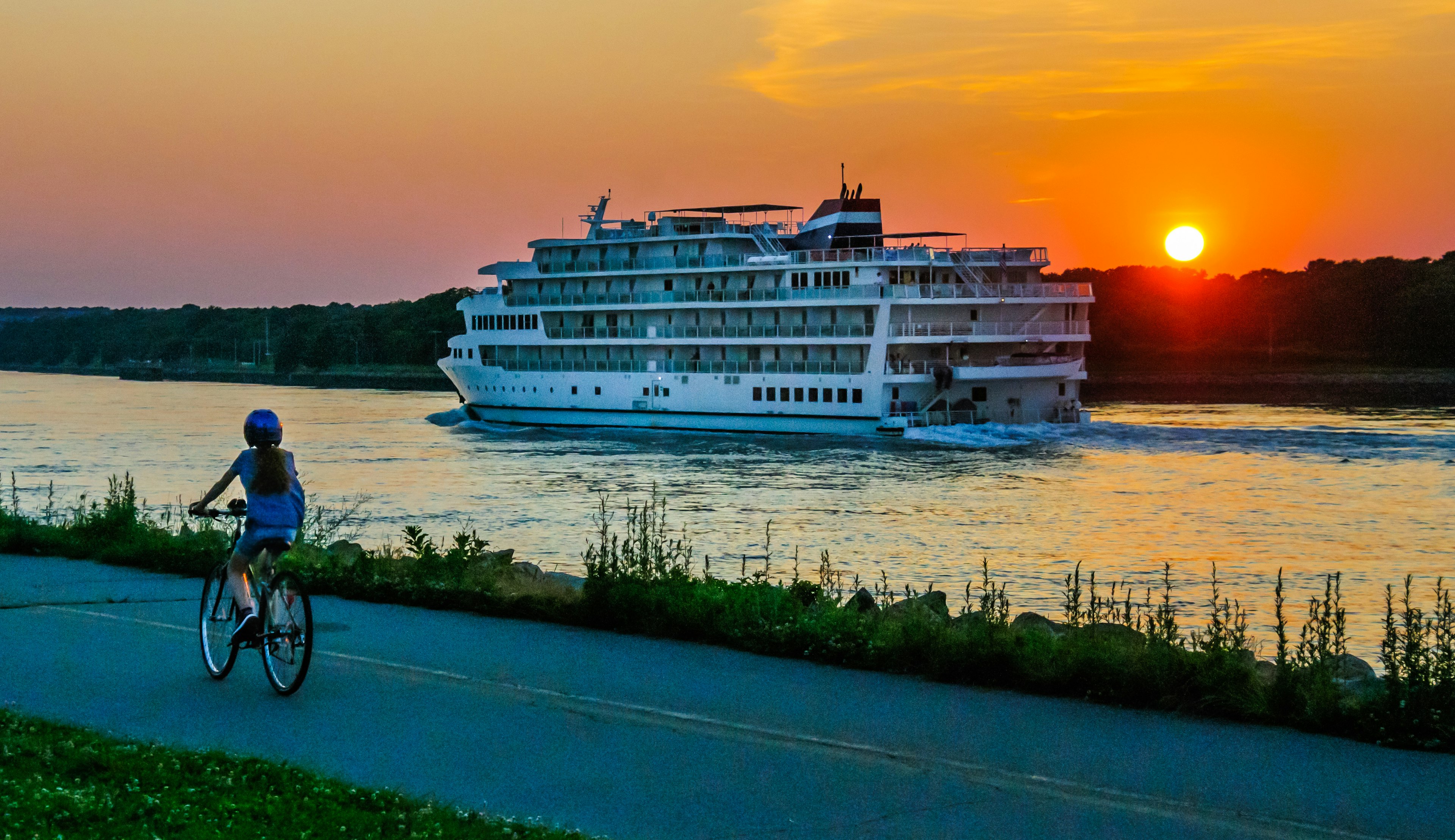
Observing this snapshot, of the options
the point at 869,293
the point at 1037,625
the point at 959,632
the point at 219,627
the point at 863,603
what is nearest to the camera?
the point at 219,627

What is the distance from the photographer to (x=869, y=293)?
5044 cm

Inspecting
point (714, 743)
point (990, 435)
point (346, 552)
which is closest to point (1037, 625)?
point (714, 743)

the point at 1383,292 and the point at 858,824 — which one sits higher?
the point at 1383,292

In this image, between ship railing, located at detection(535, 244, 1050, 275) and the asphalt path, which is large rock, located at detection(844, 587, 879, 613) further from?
ship railing, located at detection(535, 244, 1050, 275)

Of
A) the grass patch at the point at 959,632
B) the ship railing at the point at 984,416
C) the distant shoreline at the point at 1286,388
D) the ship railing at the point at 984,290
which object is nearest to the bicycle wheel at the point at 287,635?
the grass patch at the point at 959,632

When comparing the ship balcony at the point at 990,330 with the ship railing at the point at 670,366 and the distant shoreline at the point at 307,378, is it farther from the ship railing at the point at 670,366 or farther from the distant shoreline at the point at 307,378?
the distant shoreline at the point at 307,378

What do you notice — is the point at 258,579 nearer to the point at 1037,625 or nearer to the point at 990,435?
the point at 1037,625

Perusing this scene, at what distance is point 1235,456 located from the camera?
42.6m

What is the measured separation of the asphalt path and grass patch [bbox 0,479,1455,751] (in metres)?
0.21

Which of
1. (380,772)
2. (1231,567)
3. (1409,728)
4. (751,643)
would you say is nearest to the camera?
(380,772)

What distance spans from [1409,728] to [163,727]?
6374mm

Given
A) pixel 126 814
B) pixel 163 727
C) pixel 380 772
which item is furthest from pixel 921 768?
pixel 163 727

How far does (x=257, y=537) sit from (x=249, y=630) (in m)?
0.55

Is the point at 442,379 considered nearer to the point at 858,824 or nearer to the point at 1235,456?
the point at 1235,456
